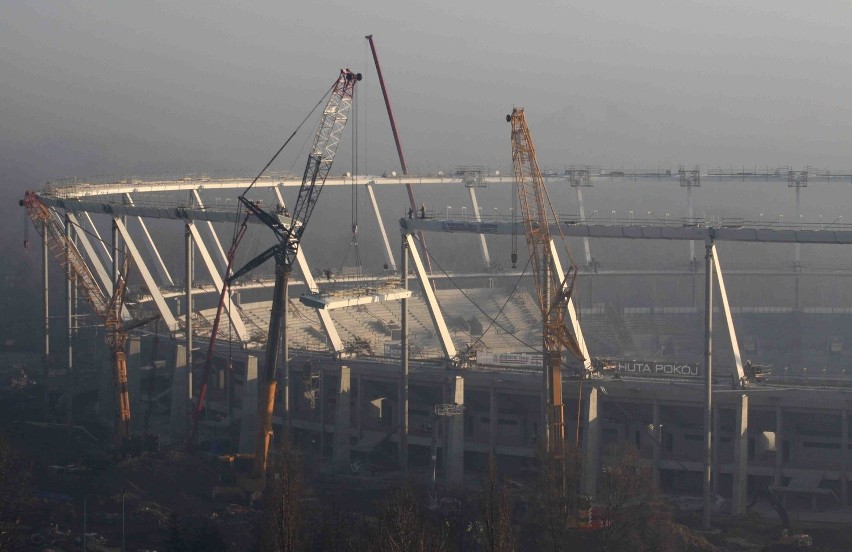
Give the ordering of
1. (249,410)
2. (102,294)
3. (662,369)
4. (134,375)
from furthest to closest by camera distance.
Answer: (134,375) → (102,294) → (249,410) → (662,369)

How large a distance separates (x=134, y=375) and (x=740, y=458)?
14530mm

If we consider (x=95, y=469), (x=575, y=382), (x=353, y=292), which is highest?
(x=353, y=292)

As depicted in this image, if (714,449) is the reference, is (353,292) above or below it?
above

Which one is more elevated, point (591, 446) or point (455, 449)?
point (591, 446)

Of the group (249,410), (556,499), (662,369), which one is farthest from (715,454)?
(249,410)

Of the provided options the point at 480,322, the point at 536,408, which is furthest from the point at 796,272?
the point at 536,408

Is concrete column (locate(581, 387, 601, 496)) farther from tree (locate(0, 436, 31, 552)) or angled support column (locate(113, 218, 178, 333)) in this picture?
angled support column (locate(113, 218, 178, 333))

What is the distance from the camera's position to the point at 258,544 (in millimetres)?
13820

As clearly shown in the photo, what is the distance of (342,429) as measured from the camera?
23.1 m

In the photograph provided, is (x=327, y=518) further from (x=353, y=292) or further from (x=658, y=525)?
(x=353, y=292)

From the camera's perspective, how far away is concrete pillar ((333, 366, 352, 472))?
2287 centimetres

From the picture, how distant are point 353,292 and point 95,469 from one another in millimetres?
5789

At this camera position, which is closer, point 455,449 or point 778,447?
point 778,447

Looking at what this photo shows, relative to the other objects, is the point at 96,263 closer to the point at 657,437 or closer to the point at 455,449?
the point at 455,449
